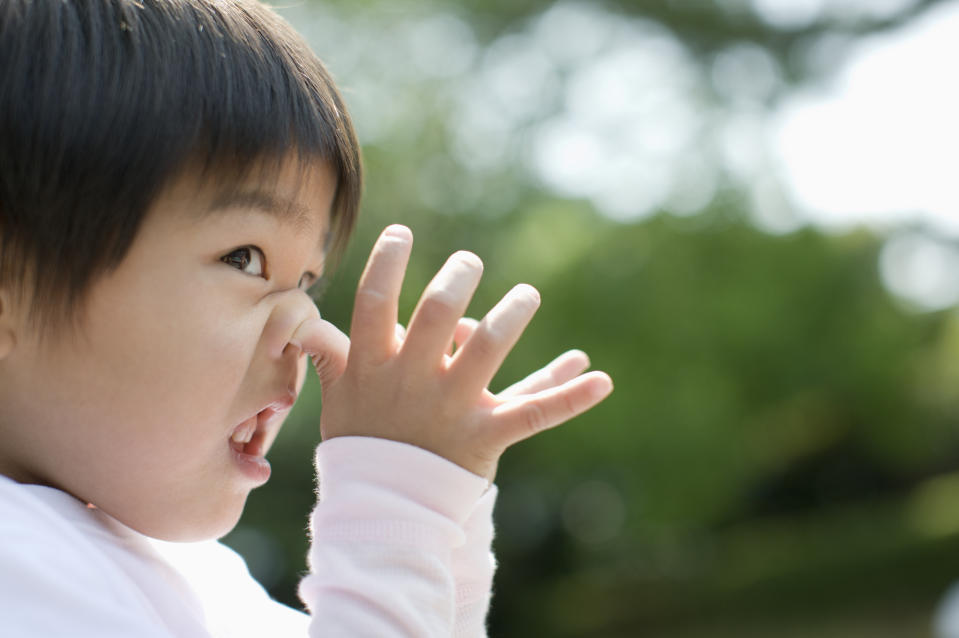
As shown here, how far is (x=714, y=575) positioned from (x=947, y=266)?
11.1 feet

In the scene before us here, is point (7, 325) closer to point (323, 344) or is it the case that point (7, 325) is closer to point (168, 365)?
point (168, 365)

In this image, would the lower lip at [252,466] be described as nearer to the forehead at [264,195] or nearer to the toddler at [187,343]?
the toddler at [187,343]

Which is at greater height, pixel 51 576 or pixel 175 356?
pixel 175 356

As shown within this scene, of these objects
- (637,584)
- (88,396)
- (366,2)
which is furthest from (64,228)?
(637,584)

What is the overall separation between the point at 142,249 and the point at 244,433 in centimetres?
20

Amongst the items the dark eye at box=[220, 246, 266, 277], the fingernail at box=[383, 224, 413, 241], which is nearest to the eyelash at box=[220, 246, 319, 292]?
the dark eye at box=[220, 246, 266, 277]

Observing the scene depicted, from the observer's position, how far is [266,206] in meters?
0.76

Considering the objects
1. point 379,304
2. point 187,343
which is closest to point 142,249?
point 187,343

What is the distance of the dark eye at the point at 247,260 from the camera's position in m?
0.75

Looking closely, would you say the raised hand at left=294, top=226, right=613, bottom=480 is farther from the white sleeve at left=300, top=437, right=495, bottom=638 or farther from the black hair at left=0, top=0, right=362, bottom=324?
the black hair at left=0, top=0, right=362, bottom=324

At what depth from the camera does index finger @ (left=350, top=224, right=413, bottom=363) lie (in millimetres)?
755

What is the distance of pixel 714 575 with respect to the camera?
27.2 feet

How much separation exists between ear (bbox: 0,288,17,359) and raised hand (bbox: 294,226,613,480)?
0.24 metres

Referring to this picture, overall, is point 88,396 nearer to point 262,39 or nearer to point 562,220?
point 262,39
